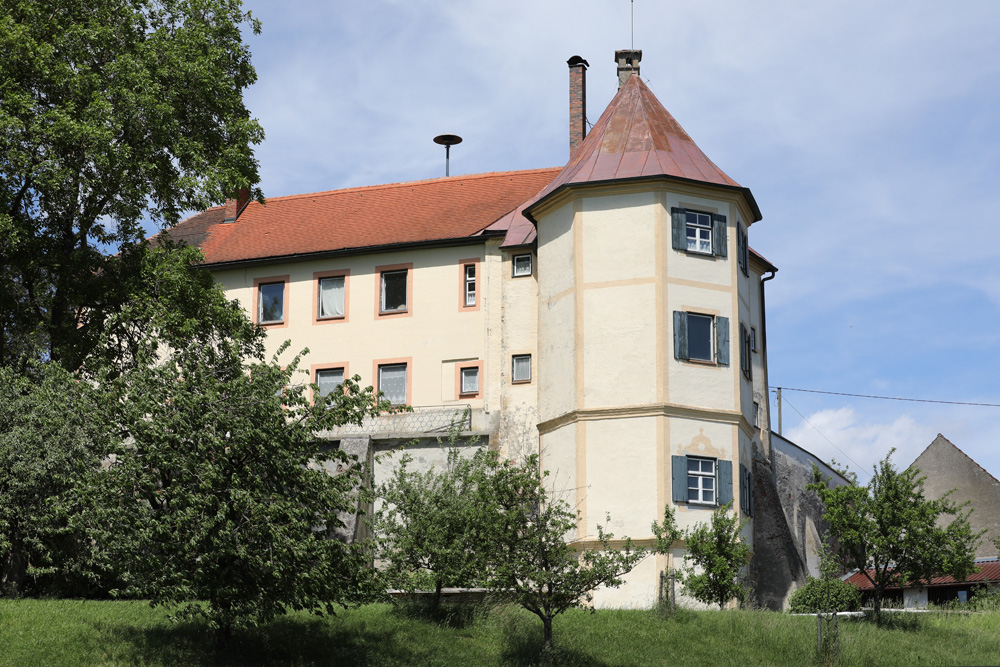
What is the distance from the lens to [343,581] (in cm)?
2061

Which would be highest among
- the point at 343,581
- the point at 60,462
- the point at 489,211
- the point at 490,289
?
the point at 489,211

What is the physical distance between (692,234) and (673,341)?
10.3 ft

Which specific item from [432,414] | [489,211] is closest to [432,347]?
[432,414]

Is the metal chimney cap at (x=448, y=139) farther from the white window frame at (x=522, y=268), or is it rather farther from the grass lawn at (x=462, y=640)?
the grass lawn at (x=462, y=640)

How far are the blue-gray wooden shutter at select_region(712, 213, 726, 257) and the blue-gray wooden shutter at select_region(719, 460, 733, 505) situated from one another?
561 centimetres

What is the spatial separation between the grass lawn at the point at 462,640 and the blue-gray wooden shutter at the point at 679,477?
434cm

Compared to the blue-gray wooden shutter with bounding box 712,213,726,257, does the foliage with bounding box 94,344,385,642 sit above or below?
below

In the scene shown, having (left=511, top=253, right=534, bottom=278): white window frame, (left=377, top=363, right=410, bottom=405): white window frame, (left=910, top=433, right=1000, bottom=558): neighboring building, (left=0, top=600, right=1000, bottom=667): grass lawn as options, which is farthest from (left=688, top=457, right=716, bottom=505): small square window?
(left=910, top=433, right=1000, bottom=558): neighboring building

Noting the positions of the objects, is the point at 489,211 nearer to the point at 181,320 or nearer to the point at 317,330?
the point at 317,330

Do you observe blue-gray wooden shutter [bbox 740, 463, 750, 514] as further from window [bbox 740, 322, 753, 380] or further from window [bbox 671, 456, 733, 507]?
window [bbox 740, 322, 753, 380]

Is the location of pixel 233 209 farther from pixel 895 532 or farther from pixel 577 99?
pixel 895 532

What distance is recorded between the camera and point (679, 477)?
30.5 meters

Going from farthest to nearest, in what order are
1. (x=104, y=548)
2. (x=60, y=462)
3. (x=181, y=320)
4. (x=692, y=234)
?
(x=692, y=234)
(x=181, y=320)
(x=60, y=462)
(x=104, y=548)

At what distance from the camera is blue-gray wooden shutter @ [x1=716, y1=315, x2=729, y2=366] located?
32.2 meters
